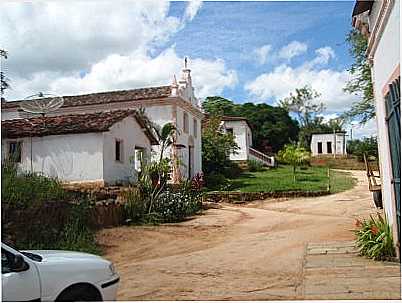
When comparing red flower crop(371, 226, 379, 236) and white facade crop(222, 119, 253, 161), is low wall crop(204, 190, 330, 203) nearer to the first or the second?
white facade crop(222, 119, 253, 161)

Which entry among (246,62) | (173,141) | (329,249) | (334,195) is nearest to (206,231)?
(329,249)

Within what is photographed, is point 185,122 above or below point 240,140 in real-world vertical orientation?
above

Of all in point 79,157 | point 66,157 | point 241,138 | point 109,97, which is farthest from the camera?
point 241,138

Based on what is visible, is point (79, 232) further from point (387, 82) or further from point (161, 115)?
point (161, 115)

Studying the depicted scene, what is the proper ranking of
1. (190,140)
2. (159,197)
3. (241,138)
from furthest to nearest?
(241,138) → (190,140) → (159,197)

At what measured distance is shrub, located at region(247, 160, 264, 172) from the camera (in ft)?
48.8

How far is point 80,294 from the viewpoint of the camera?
3.61m

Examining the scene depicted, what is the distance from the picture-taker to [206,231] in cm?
720

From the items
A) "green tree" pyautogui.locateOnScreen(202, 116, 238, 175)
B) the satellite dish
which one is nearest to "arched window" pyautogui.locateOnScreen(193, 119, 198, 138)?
"green tree" pyautogui.locateOnScreen(202, 116, 238, 175)

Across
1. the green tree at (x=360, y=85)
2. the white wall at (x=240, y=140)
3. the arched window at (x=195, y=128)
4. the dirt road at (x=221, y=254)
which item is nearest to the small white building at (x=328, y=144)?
the green tree at (x=360, y=85)

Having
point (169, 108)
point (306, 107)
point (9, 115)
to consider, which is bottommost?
point (9, 115)

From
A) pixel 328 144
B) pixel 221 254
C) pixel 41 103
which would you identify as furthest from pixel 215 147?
pixel 221 254

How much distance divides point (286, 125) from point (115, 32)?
28.8 ft

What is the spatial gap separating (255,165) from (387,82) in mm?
10133
